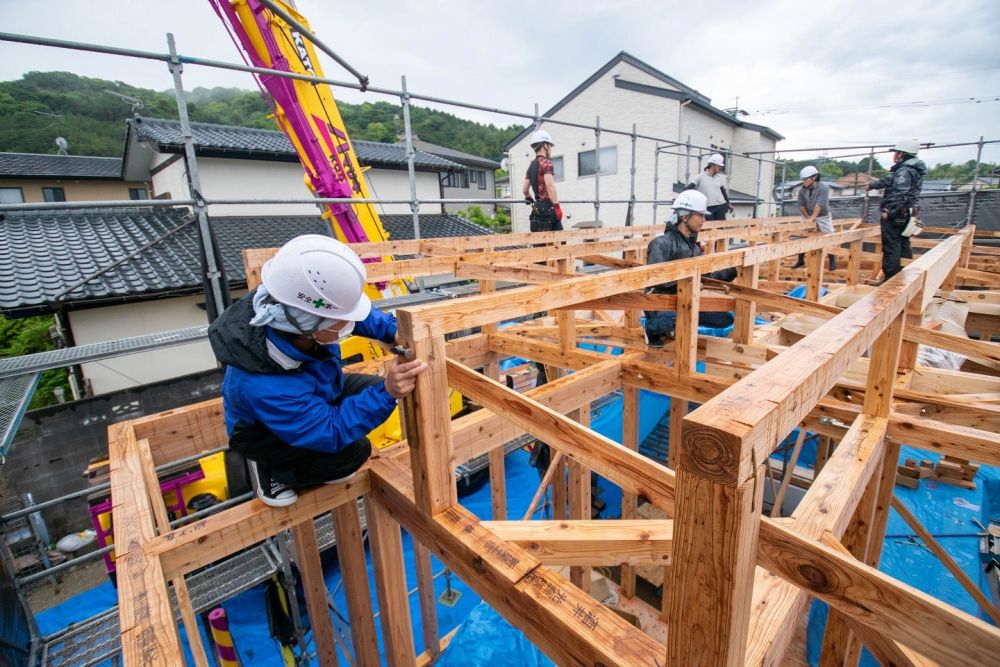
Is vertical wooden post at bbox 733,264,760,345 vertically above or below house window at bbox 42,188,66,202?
below

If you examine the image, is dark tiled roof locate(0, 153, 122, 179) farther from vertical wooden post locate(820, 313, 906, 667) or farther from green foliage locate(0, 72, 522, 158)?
vertical wooden post locate(820, 313, 906, 667)

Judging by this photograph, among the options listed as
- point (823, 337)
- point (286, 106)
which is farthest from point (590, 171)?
point (823, 337)

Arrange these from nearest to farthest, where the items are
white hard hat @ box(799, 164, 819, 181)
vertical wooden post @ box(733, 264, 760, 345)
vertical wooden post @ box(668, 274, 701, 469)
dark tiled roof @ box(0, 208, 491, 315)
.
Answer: vertical wooden post @ box(668, 274, 701, 469) → vertical wooden post @ box(733, 264, 760, 345) → dark tiled roof @ box(0, 208, 491, 315) → white hard hat @ box(799, 164, 819, 181)

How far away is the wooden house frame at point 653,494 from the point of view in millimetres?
961

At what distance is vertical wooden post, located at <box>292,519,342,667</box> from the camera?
257 cm

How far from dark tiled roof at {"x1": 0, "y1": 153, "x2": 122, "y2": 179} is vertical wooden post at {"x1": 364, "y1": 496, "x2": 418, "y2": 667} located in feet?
74.3

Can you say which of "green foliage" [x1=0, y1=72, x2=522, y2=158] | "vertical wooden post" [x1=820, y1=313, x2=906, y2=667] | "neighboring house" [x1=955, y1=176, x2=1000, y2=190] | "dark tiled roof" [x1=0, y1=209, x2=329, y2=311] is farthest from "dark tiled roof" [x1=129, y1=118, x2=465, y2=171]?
"neighboring house" [x1=955, y1=176, x2=1000, y2=190]

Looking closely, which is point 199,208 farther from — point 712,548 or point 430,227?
point 430,227

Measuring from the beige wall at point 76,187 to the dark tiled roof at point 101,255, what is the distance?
33.0ft


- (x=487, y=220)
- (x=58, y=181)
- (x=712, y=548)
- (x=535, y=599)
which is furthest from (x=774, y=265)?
(x=58, y=181)

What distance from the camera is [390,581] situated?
2.28m

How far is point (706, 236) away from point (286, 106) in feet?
17.5

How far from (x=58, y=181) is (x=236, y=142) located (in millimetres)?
11661

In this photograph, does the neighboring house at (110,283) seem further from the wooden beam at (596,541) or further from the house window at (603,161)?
the house window at (603,161)
